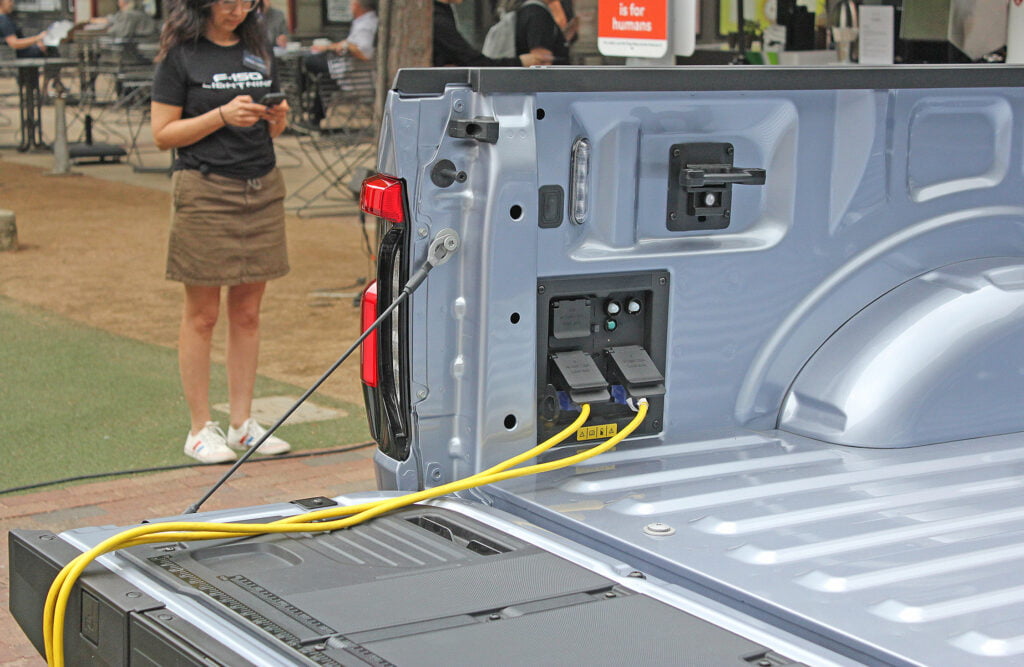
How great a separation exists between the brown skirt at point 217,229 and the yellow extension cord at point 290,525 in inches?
103

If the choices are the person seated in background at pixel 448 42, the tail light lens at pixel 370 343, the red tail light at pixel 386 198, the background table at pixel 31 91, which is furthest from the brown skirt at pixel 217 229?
the background table at pixel 31 91

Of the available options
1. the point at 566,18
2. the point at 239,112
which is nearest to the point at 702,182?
the point at 239,112

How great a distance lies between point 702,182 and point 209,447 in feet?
10.2

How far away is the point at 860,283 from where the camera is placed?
335 centimetres

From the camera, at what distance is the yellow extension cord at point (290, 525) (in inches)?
91.7

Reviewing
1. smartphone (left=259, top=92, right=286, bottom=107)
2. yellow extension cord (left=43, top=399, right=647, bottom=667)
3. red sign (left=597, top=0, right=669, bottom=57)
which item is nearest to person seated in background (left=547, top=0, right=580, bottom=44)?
red sign (left=597, top=0, right=669, bottom=57)

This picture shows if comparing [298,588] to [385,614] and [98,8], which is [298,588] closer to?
[385,614]

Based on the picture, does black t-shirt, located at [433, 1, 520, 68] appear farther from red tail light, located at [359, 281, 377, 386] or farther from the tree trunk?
red tail light, located at [359, 281, 377, 386]

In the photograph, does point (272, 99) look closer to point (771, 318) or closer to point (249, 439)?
point (249, 439)

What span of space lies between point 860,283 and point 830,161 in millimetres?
322

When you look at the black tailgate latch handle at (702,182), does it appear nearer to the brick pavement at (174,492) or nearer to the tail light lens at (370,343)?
the tail light lens at (370,343)

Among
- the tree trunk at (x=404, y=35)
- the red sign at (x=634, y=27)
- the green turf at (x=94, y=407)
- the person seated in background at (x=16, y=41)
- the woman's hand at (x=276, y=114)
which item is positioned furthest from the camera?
the person seated in background at (x=16, y=41)

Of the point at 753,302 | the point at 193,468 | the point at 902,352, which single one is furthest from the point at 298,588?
the point at 193,468

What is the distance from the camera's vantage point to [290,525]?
2574 millimetres
